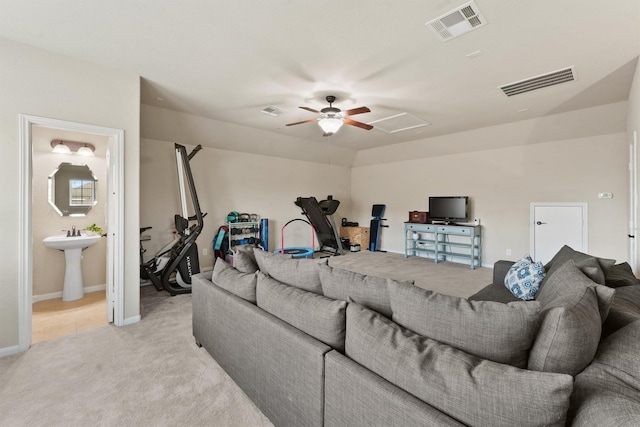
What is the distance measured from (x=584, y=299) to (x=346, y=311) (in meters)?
0.97

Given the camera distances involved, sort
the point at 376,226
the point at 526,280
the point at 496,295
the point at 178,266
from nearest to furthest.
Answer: the point at 526,280 → the point at 496,295 → the point at 178,266 → the point at 376,226

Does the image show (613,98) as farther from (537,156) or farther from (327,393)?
(327,393)

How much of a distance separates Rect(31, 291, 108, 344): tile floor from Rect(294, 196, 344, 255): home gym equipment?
383 cm

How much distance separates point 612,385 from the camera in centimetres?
89

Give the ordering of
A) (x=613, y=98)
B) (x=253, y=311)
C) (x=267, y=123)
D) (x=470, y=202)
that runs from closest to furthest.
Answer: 1. (x=253, y=311)
2. (x=613, y=98)
3. (x=267, y=123)
4. (x=470, y=202)

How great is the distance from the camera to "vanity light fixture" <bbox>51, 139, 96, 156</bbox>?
12.9 ft

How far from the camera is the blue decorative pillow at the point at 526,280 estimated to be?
239 centimetres

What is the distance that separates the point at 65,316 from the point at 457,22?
506 cm

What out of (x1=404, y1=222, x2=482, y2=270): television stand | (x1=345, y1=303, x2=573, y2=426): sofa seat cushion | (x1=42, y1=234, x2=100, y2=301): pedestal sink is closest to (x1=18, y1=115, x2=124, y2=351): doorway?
(x1=42, y1=234, x2=100, y2=301): pedestal sink

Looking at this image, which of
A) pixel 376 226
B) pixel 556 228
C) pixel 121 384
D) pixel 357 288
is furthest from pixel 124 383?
pixel 556 228

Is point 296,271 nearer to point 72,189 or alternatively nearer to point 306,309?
point 306,309

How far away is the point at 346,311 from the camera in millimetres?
1410

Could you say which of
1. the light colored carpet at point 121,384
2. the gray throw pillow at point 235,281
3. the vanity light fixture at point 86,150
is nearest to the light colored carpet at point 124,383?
the light colored carpet at point 121,384

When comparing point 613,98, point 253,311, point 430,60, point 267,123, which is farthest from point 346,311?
point 613,98
